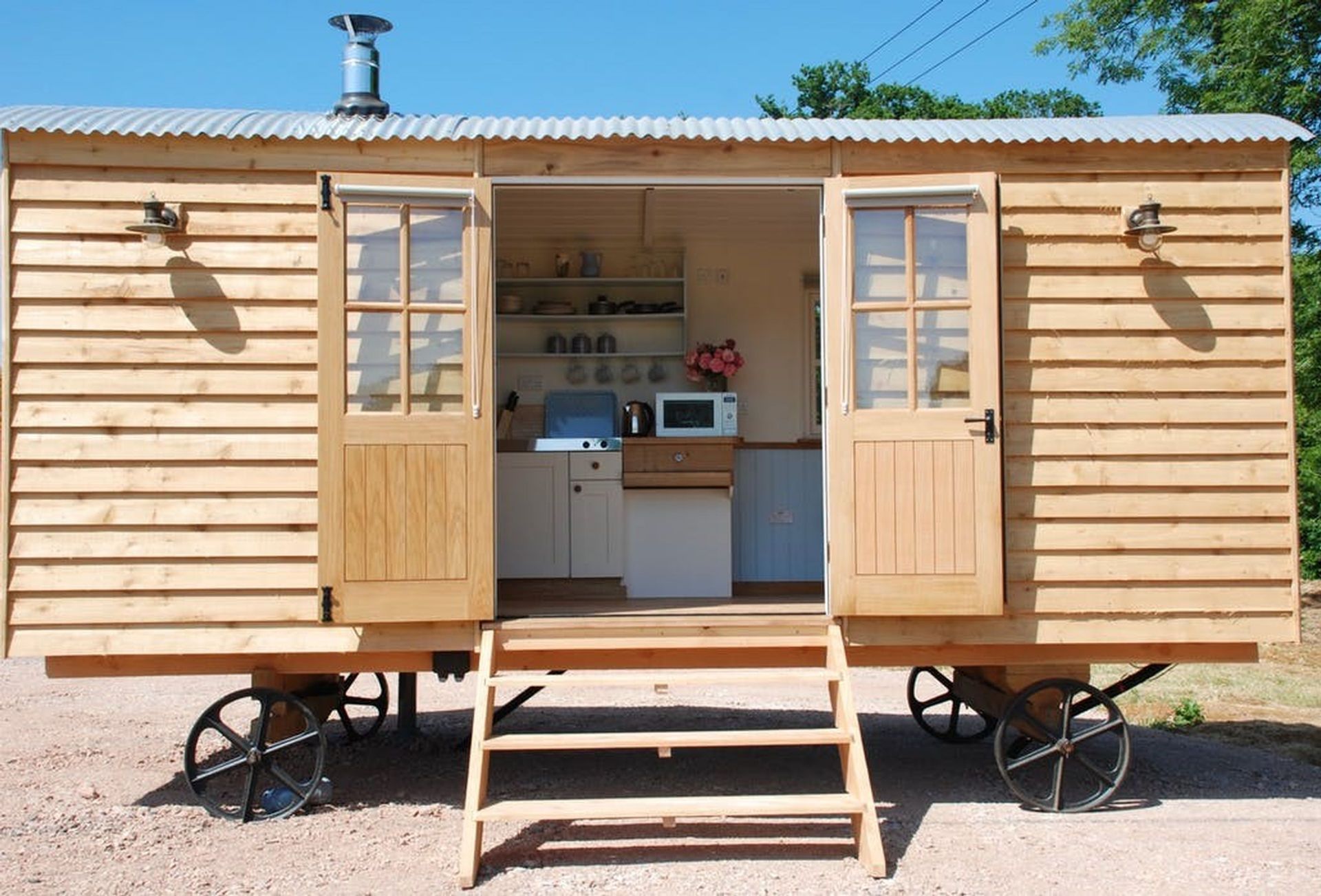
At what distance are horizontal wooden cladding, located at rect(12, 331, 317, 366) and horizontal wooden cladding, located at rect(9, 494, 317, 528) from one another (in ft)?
1.82

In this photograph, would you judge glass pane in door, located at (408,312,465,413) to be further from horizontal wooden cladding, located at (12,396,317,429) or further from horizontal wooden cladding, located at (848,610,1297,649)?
horizontal wooden cladding, located at (848,610,1297,649)

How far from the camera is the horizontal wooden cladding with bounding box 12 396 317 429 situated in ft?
16.4

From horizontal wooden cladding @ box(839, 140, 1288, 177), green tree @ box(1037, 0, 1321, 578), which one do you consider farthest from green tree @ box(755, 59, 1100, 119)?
horizontal wooden cladding @ box(839, 140, 1288, 177)

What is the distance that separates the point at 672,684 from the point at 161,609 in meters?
2.10

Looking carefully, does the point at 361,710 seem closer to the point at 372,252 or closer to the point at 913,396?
the point at 372,252

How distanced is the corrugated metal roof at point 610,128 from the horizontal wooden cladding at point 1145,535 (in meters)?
1.60

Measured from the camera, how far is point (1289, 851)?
4.68m

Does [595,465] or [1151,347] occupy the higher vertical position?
[1151,347]

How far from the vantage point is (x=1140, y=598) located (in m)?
5.11

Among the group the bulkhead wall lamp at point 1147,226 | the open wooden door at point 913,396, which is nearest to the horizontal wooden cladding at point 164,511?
the open wooden door at point 913,396

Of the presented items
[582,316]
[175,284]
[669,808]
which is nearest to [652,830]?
[669,808]

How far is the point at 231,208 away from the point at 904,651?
11.0ft

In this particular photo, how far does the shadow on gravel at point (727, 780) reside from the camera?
15.7ft

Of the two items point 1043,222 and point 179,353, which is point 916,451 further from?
point 179,353
